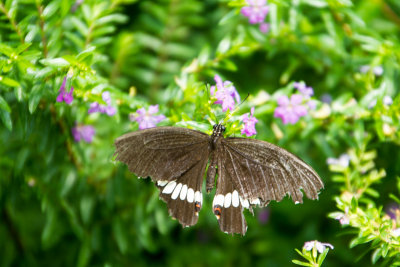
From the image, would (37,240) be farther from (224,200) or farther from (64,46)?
(224,200)

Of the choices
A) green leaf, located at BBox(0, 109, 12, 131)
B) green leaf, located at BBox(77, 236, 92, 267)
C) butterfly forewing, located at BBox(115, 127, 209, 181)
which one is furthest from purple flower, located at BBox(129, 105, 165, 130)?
green leaf, located at BBox(77, 236, 92, 267)

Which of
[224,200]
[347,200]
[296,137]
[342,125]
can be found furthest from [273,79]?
[224,200]

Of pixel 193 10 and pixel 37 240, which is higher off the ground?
pixel 193 10

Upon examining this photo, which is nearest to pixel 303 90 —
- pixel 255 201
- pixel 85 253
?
pixel 255 201

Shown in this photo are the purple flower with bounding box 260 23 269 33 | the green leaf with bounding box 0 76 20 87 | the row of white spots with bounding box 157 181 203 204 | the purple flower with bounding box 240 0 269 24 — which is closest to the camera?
the green leaf with bounding box 0 76 20 87

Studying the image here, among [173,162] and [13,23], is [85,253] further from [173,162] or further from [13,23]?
[13,23]

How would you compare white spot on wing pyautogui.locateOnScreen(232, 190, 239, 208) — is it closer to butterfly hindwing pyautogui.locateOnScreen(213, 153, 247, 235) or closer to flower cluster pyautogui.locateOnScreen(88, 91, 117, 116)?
butterfly hindwing pyautogui.locateOnScreen(213, 153, 247, 235)
